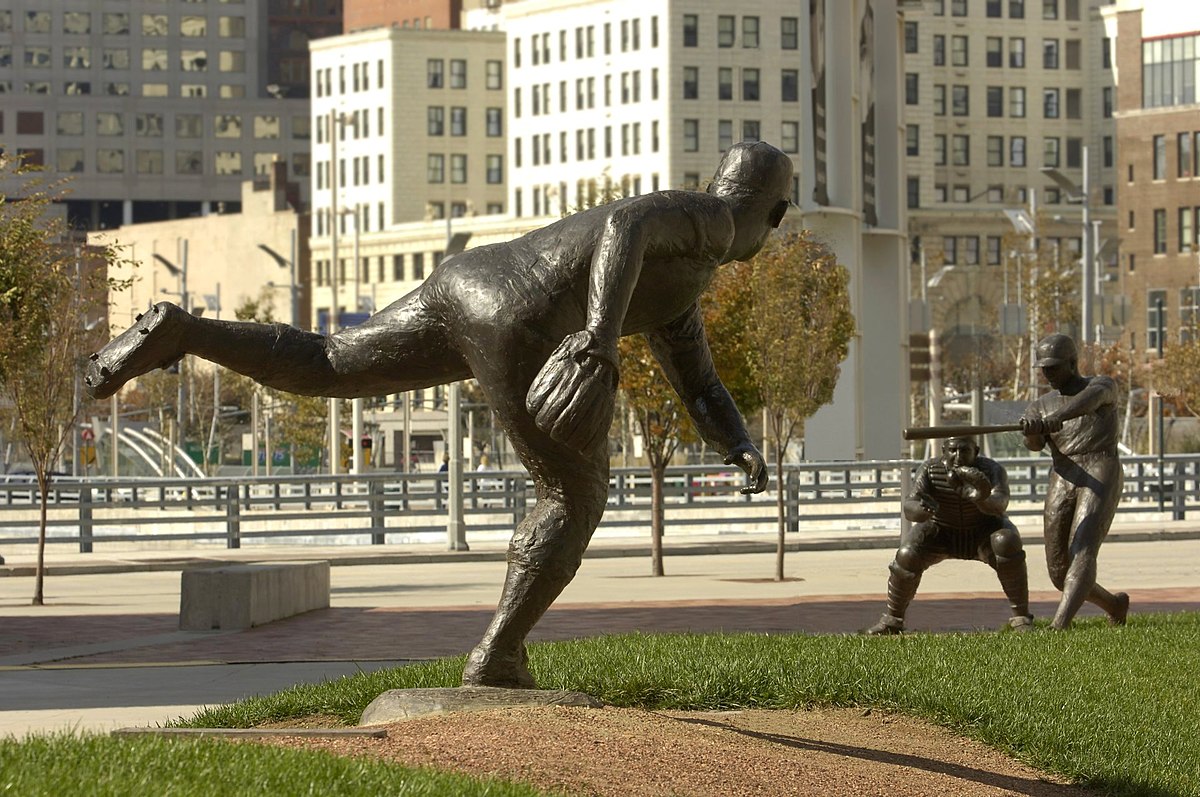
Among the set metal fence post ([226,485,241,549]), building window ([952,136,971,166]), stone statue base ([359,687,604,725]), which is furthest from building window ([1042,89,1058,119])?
stone statue base ([359,687,604,725])

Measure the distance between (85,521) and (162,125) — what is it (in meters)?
118

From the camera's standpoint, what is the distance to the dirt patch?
676cm

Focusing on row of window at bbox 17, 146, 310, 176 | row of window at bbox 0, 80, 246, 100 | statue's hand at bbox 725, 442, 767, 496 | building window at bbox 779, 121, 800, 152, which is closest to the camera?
statue's hand at bbox 725, 442, 767, 496

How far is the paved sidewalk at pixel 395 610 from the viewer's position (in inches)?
490

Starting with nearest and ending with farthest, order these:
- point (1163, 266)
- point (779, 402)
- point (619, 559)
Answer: point (779, 402), point (619, 559), point (1163, 266)

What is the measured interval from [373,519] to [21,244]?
11220 mm

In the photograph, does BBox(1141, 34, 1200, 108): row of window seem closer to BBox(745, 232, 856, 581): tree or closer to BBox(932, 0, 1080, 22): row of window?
BBox(932, 0, 1080, 22): row of window

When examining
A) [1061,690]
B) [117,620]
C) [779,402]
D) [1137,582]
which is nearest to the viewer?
[1061,690]

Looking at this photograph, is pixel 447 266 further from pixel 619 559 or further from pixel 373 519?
pixel 373 519

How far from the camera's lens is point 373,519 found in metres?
32.4

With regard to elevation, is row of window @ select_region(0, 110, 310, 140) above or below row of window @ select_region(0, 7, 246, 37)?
below

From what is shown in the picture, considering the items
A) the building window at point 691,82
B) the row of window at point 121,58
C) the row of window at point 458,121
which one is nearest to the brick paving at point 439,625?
the building window at point 691,82

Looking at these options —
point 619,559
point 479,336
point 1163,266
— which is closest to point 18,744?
point 479,336

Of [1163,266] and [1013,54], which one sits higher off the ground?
[1013,54]
